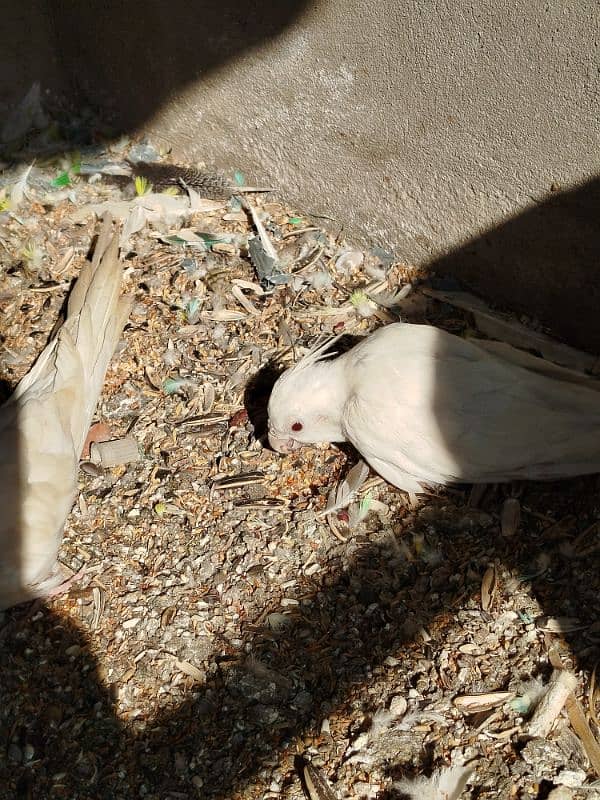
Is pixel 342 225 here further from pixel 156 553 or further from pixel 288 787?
pixel 288 787

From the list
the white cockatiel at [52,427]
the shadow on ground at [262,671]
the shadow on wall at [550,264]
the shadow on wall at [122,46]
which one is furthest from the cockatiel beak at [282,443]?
the shadow on wall at [122,46]

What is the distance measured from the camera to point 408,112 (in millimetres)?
3328

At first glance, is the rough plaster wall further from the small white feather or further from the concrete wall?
the small white feather

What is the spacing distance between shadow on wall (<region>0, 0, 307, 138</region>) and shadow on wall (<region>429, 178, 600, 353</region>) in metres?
1.36

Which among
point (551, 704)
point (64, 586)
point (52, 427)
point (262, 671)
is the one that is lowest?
point (551, 704)

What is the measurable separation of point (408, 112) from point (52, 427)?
200 cm

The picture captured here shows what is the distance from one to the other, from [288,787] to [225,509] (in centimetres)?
110

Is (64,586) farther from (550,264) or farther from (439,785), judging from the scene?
(550,264)

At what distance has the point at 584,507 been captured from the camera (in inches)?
116

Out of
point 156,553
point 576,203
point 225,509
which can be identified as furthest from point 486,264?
point 156,553

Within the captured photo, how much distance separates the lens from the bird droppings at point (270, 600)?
2.52m

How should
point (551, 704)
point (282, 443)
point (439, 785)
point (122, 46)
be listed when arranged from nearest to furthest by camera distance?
point (439, 785) → point (551, 704) → point (282, 443) → point (122, 46)

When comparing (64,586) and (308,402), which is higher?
(308,402)

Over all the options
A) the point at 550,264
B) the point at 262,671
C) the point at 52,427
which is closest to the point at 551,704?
the point at 262,671
